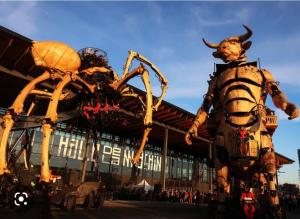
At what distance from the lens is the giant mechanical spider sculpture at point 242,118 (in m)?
7.25

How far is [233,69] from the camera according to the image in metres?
8.40

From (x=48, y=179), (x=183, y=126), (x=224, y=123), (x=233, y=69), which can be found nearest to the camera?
(x=48, y=179)

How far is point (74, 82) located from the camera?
7758mm

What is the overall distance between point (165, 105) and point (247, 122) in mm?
17899

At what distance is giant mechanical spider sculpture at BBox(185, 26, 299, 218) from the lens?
7.25m

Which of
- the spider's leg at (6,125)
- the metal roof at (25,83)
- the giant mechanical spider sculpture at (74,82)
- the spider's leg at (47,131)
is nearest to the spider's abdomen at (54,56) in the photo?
the giant mechanical spider sculpture at (74,82)

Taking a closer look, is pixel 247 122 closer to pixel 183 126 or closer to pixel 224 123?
pixel 224 123

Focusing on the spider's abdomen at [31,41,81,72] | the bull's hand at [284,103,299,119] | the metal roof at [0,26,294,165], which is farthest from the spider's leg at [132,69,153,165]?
the bull's hand at [284,103,299,119]

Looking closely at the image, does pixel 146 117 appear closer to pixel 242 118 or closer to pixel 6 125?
pixel 242 118

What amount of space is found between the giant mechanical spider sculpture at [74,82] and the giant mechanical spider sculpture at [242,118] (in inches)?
64.7

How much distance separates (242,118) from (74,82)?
4.33 m

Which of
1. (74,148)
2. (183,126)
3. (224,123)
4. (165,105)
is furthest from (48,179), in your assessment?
(74,148)

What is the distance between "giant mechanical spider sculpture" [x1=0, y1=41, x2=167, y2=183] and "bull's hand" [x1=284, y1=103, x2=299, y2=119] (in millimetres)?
3303

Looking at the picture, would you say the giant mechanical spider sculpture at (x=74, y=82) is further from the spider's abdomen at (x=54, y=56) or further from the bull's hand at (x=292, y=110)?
the bull's hand at (x=292, y=110)
